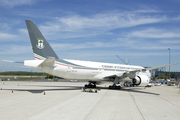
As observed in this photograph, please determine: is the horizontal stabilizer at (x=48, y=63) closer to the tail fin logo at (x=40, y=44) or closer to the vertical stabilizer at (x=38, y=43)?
the vertical stabilizer at (x=38, y=43)

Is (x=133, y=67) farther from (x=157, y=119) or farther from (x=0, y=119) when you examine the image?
(x=0, y=119)

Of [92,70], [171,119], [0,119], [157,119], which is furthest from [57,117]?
[92,70]

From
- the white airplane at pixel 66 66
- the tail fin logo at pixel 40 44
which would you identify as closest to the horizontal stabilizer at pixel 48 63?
the white airplane at pixel 66 66

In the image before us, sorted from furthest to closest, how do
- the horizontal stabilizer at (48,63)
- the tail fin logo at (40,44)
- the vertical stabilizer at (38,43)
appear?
the tail fin logo at (40,44), the vertical stabilizer at (38,43), the horizontal stabilizer at (48,63)

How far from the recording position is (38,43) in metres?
19.5

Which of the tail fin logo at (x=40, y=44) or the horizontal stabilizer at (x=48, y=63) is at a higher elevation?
the tail fin logo at (x=40, y=44)

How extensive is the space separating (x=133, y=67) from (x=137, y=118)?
23.7m

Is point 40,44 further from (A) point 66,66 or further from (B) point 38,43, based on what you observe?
(A) point 66,66

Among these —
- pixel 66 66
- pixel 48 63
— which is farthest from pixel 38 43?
pixel 66 66

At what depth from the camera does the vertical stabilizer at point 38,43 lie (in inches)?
749

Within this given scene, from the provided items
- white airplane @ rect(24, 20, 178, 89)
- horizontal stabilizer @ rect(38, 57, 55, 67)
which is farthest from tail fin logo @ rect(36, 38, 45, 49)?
horizontal stabilizer @ rect(38, 57, 55, 67)

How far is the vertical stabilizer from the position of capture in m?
19.0

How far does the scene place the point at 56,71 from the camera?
67.2ft

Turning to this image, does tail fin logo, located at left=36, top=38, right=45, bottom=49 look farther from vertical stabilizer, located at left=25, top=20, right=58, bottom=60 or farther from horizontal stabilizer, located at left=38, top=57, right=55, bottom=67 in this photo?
horizontal stabilizer, located at left=38, top=57, right=55, bottom=67
